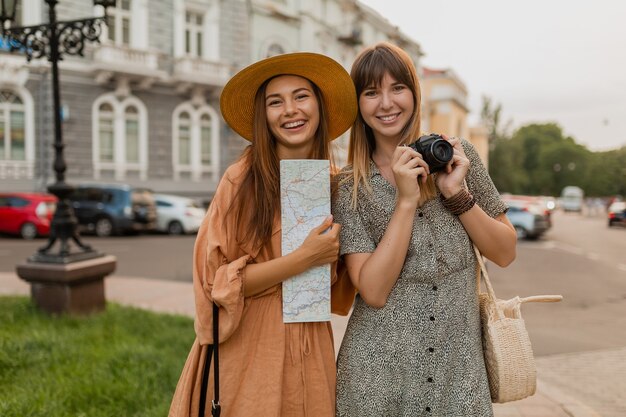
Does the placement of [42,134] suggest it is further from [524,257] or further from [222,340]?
[222,340]

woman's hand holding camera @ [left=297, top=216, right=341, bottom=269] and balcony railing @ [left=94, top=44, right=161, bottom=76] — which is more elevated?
balcony railing @ [left=94, top=44, right=161, bottom=76]

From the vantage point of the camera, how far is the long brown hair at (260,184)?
176cm

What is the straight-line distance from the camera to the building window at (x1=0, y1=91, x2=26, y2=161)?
18.7 metres

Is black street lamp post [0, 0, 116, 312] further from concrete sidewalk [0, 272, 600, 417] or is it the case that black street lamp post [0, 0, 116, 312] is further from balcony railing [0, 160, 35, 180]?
balcony railing [0, 160, 35, 180]

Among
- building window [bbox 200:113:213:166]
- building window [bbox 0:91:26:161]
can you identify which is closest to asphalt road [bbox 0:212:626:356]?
building window [bbox 0:91:26:161]

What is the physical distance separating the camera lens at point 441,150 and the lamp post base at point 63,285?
4.87m

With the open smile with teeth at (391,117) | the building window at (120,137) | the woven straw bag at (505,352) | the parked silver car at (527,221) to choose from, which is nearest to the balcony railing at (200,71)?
the building window at (120,137)

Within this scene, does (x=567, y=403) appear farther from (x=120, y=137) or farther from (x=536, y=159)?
(x=536, y=159)

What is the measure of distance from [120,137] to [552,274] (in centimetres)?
1624

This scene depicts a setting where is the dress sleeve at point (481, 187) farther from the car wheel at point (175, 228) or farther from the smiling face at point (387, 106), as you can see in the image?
the car wheel at point (175, 228)

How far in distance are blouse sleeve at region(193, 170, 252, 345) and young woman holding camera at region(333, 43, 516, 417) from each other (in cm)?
37

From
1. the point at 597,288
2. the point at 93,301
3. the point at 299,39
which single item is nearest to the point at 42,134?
the point at 299,39

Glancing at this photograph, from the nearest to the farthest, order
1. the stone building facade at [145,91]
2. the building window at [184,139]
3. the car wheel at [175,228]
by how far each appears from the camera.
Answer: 1. the car wheel at [175,228]
2. the stone building facade at [145,91]
3. the building window at [184,139]

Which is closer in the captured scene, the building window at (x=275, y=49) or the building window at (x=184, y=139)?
the building window at (x=184, y=139)
